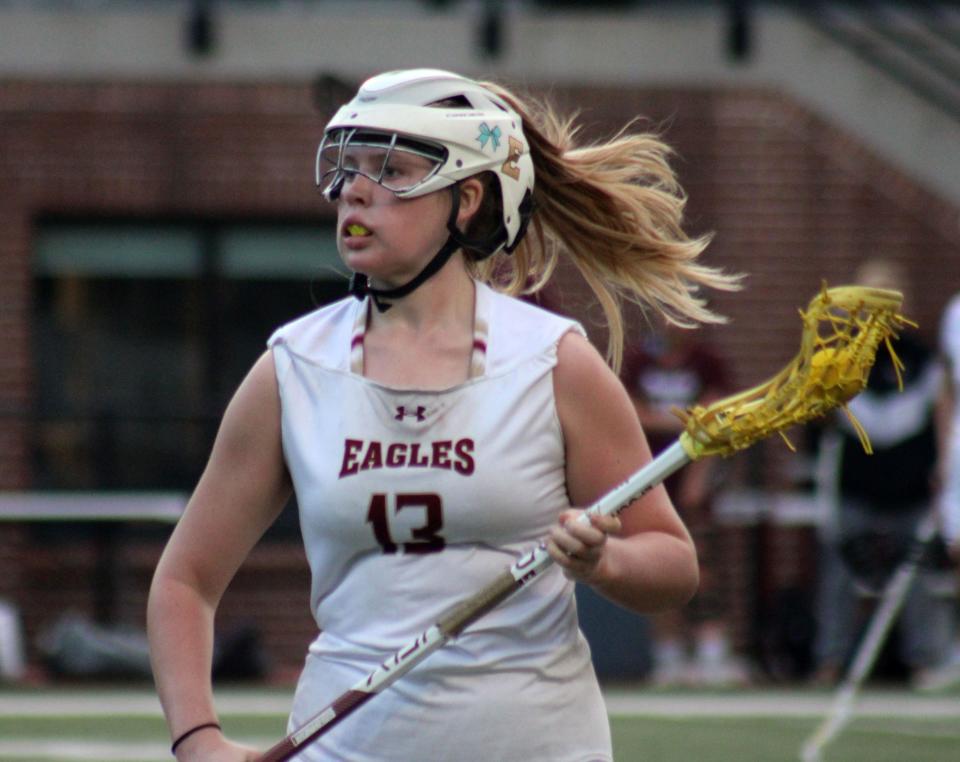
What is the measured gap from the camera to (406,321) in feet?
11.5

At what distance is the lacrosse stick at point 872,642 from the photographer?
8.37m

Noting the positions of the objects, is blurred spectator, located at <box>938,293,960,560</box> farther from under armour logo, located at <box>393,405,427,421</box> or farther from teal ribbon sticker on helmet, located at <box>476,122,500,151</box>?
under armour logo, located at <box>393,405,427,421</box>

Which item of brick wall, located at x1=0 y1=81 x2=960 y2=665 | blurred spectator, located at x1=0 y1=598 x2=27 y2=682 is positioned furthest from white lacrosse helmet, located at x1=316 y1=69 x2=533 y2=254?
brick wall, located at x1=0 y1=81 x2=960 y2=665

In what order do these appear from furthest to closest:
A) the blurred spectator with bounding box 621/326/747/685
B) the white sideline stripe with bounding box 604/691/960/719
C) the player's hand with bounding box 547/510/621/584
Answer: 1. the blurred spectator with bounding box 621/326/747/685
2. the white sideline stripe with bounding box 604/691/960/719
3. the player's hand with bounding box 547/510/621/584

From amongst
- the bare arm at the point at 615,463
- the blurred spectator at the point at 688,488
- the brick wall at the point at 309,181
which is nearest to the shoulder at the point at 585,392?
the bare arm at the point at 615,463

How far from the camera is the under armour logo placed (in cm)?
335

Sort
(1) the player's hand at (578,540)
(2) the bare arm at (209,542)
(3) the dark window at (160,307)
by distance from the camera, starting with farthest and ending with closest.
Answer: (3) the dark window at (160,307), (2) the bare arm at (209,542), (1) the player's hand at (578,540)

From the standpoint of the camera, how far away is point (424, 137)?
3.41 meters

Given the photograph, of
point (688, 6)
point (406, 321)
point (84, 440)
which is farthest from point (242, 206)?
point (406, 321)

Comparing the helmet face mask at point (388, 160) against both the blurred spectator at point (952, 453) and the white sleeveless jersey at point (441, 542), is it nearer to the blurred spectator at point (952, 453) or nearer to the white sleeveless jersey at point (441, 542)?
the white sleeveless jersey at point (441, 542)

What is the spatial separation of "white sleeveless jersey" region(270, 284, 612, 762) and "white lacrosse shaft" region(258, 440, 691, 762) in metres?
0.05

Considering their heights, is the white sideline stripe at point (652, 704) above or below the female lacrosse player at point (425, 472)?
below

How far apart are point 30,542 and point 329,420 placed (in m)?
10.4

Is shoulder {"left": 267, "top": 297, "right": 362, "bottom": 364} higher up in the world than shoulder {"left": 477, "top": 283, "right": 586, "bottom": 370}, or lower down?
lower down
